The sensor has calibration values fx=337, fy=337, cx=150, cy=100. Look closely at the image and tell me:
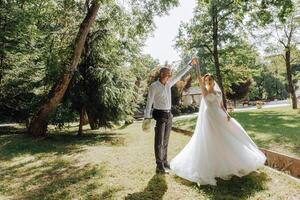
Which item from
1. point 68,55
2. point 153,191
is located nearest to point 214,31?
point 68,55

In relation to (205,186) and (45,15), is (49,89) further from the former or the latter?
(205,186)

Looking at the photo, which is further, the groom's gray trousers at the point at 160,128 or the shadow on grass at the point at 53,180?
the groom's gray trousers at the point at 160,128

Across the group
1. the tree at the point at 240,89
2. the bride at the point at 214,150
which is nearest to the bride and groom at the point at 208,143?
the bride at the point at 214,150

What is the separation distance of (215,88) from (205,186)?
228 centimetres

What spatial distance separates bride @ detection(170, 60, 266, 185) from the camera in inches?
269

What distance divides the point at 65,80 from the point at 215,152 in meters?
10.2

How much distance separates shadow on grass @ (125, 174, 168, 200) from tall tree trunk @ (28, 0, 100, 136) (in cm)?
938

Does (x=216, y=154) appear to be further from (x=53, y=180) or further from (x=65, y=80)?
(x=65, y=80)

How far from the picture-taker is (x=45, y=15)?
16531 millimetres

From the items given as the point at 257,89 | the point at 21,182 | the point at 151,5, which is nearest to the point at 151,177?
the point at 21,182

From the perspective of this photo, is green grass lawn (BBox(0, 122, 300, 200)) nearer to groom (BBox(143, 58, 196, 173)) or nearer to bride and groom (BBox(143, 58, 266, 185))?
bride and groom (BBox(143, 58, 266, 185))

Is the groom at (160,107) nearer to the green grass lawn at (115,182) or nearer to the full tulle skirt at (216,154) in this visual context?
the full tulle skirt at (216,154)

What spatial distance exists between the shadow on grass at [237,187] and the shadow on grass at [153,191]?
753mm

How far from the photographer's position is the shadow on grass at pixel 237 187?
613cm
